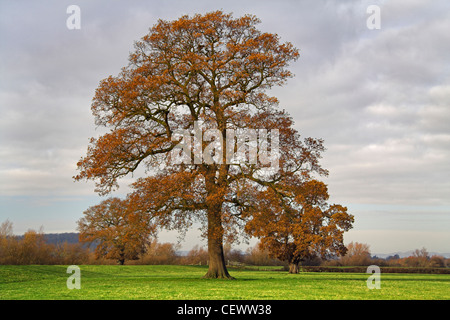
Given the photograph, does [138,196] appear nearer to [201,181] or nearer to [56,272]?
[201,181]

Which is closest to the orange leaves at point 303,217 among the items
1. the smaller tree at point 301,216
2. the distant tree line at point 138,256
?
the smaller tree at point 301,216

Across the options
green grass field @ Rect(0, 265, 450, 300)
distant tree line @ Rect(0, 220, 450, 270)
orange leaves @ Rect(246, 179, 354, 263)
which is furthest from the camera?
distant tree line @ Rect(0, 220, 450, 270)

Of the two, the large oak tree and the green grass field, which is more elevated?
the large oak tree

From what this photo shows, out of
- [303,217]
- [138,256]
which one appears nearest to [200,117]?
[303,217]

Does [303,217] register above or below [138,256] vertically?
above

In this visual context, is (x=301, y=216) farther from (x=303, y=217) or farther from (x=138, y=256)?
(x=138, y=256)

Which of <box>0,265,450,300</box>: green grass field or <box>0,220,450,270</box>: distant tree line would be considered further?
<box>0,220,450,270</box>: distant tree line

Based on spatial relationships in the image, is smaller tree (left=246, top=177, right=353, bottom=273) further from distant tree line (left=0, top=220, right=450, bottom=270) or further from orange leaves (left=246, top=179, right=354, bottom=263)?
distant tree line (left=0, top=220, right=450, bottom=270)

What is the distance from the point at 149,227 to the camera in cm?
2933

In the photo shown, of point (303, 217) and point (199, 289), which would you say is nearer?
point (199, 289)

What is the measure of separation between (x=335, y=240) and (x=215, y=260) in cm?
994

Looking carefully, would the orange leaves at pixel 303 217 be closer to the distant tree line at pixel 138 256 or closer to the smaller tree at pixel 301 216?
the smaller tree at pixel 301 216

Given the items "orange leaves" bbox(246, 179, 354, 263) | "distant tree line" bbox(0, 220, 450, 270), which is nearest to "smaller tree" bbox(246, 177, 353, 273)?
"orange leaves" bbox(246, 179, 354, 263)
